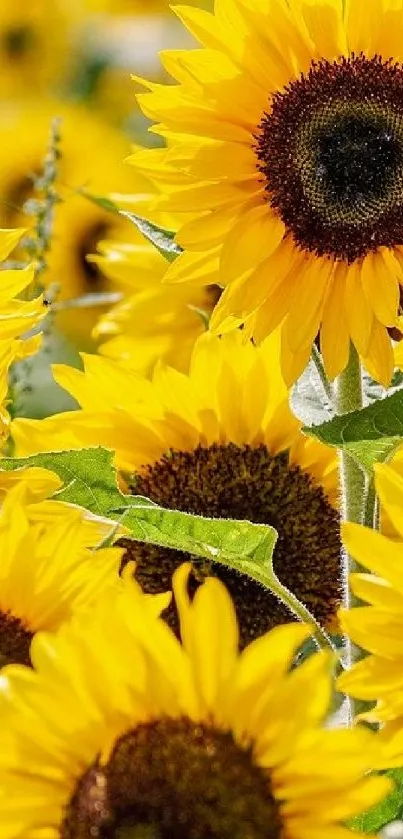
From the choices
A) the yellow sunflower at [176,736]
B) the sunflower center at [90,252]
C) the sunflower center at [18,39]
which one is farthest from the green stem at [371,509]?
the sunflower center at [18,39]

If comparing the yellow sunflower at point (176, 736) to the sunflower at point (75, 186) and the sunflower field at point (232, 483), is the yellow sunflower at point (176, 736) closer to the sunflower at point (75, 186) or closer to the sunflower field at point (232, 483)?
the sunflower field at point (232, 483)

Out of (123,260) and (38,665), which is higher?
(123,260)

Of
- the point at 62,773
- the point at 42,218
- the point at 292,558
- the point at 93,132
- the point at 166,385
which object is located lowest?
the point at 62,773

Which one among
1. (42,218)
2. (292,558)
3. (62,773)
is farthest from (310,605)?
(62,773)

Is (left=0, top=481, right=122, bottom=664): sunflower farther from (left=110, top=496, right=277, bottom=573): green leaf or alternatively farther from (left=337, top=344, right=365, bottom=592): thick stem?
(left=337, top=344, right=365, bottom=592): thick stem

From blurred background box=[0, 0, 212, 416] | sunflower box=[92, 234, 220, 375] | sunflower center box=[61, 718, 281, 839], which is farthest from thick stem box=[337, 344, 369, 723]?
blurred background box=[0, 0, 212, 416]

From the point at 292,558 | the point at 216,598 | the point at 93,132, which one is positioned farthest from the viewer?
the point at 93,132

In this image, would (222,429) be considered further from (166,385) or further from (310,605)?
(310,605)
